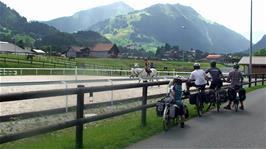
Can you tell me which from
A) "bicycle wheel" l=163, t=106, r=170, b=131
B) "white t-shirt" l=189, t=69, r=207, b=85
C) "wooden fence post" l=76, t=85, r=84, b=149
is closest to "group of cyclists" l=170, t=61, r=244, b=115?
"white t-shirt" l=189, t=69, r=207, b=85

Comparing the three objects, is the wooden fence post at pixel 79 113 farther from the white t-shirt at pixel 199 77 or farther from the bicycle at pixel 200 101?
the white t-shirt at pixel 199 77

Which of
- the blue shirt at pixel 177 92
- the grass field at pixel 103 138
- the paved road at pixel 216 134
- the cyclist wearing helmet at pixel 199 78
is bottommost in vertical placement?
the paved road at pixel 216 134

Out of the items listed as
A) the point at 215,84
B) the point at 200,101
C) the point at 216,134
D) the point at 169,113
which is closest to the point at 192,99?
the point at 200,101

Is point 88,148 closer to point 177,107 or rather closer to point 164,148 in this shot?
point 164,148

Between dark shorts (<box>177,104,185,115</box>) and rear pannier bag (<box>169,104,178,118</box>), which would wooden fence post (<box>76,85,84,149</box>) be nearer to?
rear pannier bag (<box>169,104,178,118</box>)

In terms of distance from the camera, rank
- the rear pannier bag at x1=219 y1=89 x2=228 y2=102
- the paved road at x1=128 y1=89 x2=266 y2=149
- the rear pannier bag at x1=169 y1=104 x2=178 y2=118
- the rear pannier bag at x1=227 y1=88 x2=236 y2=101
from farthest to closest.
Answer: the rear pannier bag at x1=219 y1=89 x2=228 y2=102 < the rear pannier bag at x1=227 y1=88 x2=236 y2=101 < the rear pannier bag at x1=169 y1=104 x2=178 y2=118 < the paved road at x1=128 y1=89 x2=266 y2=149

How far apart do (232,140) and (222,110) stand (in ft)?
23.0

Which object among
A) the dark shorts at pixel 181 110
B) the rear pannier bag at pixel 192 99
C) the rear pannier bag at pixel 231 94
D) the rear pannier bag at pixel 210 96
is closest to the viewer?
the dark shorts at pixel 181 110

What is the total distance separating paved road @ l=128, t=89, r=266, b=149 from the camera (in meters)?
9.59

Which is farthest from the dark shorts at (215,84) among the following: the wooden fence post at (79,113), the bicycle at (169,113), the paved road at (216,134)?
the wooden fence post at (79,113)

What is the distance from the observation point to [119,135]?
10.4 metres

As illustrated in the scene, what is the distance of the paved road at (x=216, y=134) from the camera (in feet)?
31.4

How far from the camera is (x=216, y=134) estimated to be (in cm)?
1107

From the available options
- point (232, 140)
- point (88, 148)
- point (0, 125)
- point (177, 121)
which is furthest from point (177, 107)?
point (0, 125)
